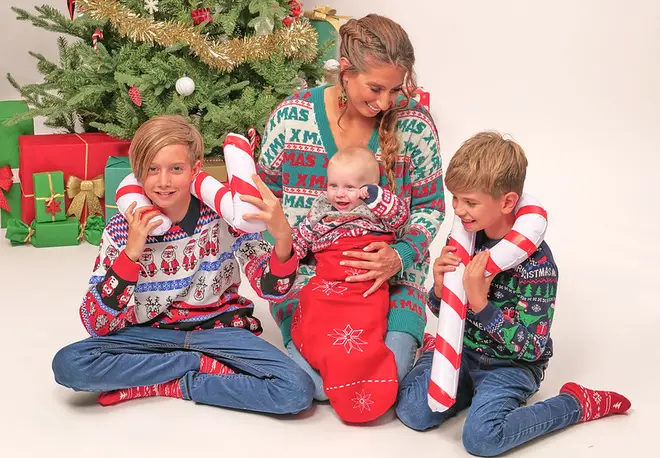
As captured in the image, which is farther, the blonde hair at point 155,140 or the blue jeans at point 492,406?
the blonde hair at point 155,140

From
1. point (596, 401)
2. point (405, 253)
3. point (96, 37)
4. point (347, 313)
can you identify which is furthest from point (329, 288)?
point (96, 37)

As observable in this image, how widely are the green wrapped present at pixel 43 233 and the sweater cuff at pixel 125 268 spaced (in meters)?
1.77

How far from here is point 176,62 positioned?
4.71m

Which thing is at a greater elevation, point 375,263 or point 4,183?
point 375,263

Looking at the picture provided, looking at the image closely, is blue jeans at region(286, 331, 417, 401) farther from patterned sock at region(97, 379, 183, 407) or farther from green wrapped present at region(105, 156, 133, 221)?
green wrapped present at region(105, 156, 133, 221)

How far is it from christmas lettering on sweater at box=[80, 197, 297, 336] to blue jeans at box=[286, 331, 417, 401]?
243 mm

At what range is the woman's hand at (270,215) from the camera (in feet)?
9.78

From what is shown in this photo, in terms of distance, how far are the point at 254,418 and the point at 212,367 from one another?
0.78 ft

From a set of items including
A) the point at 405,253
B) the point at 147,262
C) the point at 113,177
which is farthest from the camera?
the point at 113,177

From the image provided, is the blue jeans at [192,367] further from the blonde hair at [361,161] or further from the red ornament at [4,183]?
the red ornament at [4,183]

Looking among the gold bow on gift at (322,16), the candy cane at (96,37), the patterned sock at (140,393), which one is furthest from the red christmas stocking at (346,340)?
the gold bow on gift at (322,16)

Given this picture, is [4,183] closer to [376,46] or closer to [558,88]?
[376,46]

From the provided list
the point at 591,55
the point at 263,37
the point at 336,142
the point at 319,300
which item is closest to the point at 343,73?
the point at 336,142

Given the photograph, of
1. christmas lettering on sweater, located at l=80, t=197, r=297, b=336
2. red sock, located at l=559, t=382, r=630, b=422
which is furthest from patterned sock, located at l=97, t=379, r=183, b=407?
red sock, located at l=559, t=382, r=630, b=422
